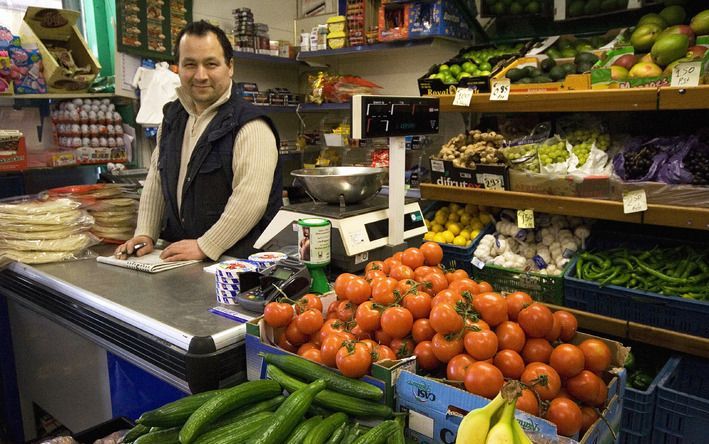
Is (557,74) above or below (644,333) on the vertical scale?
above

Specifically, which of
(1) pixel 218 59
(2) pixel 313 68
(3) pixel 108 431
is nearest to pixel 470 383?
(3) pixel 108 431

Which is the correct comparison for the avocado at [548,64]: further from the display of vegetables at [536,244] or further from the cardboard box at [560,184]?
the display of vegetables at [536,244]

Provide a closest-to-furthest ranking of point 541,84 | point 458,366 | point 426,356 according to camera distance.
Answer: point 458,366, point 426,356, point 541,84

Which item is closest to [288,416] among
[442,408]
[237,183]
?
[442,408]

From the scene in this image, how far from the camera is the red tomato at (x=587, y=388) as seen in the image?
1162 mm

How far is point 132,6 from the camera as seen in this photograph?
406 cm

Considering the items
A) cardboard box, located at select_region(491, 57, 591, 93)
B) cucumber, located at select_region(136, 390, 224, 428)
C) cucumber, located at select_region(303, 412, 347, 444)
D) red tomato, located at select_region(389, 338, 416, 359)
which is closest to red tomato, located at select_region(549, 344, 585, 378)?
red tomato, located at select_region(389, 338, 416, 359)

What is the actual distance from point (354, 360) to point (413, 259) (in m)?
0.52

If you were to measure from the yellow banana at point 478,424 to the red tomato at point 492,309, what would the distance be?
0.28 metres

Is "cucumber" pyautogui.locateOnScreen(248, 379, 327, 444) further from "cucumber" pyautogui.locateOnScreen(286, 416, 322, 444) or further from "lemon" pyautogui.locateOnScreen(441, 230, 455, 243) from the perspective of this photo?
"lemon" pyautogui.locateOnScreen(441, 230, 455, 243)

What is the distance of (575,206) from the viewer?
2.82m

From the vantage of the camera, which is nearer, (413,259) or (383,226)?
(413,259)

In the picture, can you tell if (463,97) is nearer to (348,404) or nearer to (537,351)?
(537,351)

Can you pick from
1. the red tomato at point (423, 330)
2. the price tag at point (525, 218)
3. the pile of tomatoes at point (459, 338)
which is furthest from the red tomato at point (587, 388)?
the price tag at point (525, 218)
